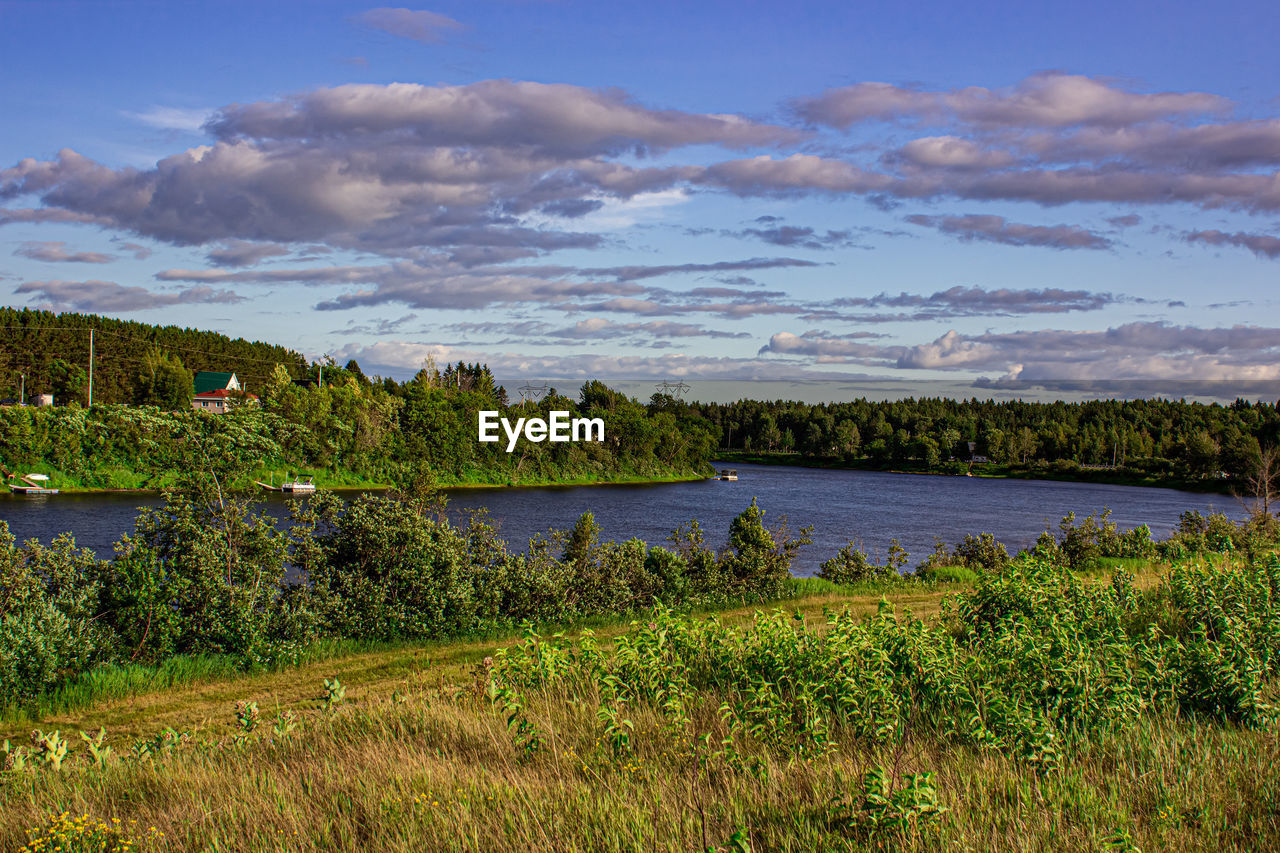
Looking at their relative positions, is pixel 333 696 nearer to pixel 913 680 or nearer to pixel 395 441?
pixel 913 680

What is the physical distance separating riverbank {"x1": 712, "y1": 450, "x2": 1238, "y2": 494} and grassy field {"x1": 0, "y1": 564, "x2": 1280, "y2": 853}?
9317cm

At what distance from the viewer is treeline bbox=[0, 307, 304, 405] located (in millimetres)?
87812

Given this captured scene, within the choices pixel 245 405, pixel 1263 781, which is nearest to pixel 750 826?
pixel 1263 781

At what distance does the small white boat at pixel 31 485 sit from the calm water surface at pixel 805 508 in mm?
616

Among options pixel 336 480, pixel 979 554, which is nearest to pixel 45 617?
pixel 979 554

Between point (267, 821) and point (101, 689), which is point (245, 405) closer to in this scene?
A: point (101, 689)

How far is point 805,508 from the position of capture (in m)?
58.1

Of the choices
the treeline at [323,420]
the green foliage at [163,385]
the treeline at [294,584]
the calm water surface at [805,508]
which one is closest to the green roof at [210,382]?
the treeline at [323,420]

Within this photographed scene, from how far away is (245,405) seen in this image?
14.1 metres

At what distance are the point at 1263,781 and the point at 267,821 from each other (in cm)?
568

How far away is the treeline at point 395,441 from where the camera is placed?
5494cm

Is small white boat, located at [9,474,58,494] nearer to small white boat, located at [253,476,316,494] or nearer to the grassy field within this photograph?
small white boat, located at [253,476,316,494]

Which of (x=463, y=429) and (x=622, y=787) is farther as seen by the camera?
(x=463, y=429)

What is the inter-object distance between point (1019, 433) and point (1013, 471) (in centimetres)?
1777
